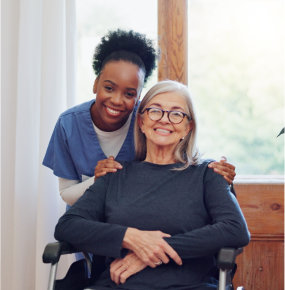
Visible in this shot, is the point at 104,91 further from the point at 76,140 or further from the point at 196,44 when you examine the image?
the point at 196,44

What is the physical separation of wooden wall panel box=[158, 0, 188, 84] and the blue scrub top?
1.87ft

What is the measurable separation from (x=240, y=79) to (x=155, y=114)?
0.92 meters

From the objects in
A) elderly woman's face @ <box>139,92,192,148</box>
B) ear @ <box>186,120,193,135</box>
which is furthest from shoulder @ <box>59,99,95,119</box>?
ear @ <box>186,120,193,135</box>

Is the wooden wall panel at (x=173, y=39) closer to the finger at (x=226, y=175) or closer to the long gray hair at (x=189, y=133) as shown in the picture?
the long gray hair at (x=189, y=133)

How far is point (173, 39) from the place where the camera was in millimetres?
2465

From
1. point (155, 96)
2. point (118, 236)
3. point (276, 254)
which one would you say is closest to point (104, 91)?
point (155, 96)

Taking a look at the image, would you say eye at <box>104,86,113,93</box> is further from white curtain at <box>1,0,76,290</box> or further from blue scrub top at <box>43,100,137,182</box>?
white curtain at <box>1,0,76,290</box>

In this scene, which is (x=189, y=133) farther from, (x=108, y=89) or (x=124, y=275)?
(x=124, y=275)

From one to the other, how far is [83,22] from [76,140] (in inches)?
34.8

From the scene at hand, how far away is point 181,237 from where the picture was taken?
1578 mm

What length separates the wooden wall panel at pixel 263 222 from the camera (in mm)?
2402

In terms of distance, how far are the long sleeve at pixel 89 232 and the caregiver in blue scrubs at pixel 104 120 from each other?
241 mm

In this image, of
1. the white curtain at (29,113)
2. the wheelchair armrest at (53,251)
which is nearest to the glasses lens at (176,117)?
the wheelchair armrest at (53,251)

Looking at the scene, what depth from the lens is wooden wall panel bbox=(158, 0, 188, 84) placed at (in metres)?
2.46
